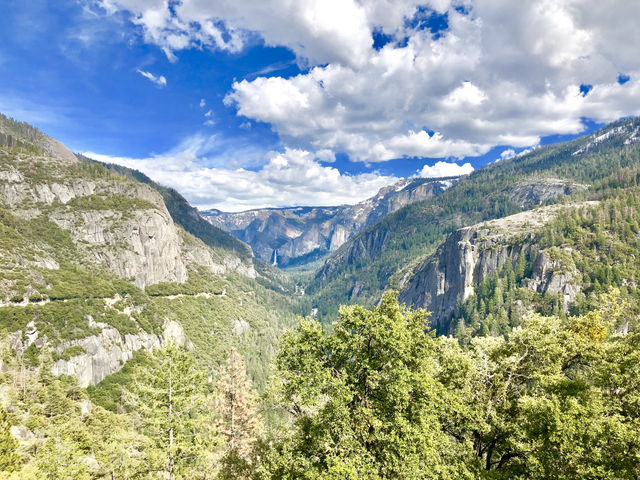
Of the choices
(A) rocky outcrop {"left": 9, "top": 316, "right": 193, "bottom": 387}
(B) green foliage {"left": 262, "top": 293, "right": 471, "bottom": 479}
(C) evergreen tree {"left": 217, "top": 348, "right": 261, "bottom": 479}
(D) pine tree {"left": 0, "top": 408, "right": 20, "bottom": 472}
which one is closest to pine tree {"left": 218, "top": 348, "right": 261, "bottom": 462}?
(C) evergreen tree {"left": 217, "top": 348, "right": 261, "bottom": 479}

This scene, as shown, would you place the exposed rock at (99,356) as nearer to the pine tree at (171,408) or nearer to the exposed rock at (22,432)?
the exposed rock at (22,432)

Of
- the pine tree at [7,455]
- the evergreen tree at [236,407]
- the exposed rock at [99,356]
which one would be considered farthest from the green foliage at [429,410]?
the exposed rock at [99,356]

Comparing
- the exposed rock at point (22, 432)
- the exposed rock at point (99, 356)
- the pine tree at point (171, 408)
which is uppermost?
the pine tree at point (171, 408)

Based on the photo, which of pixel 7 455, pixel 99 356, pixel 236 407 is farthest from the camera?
pixel 99 356

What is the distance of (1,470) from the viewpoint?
24391 millimetres

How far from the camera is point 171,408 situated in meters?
24.7

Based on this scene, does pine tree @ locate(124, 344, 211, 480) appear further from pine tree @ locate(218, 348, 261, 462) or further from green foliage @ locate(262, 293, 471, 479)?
pine tree @ locate(218, 348, 261, 462)

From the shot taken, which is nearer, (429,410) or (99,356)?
(429,410)

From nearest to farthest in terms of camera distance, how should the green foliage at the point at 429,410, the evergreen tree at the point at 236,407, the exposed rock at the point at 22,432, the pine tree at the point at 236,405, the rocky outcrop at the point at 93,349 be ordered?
the green foliage at the point at 429,410 < the evergreen tree at the point at 236,407 < the pine tree at the point at 236,405 < the exposed rock at the point at 22,432 < the rocky outcrop at the point at 93,349

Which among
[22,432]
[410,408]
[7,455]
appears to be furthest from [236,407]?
[22,432]

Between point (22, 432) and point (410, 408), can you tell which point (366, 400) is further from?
point (22, 432)

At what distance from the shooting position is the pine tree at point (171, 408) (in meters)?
23.5

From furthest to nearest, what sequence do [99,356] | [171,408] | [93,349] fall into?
[99,356] → [93,349] → [171,408]

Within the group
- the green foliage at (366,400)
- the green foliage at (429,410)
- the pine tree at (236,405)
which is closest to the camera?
the green foliage at (429,410)
